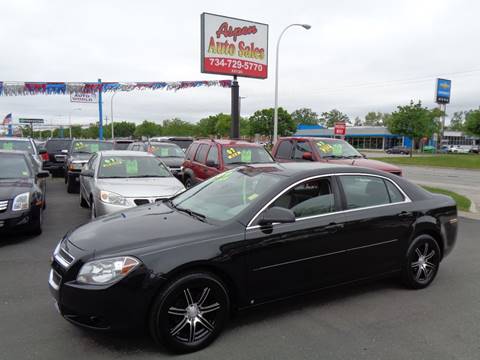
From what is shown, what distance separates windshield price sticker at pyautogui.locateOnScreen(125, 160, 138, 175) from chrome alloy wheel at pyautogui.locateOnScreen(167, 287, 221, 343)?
5221 millimetres

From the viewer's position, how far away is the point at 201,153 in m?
10.6

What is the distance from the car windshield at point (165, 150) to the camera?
14062 millimetres

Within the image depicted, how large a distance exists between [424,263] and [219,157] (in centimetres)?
586

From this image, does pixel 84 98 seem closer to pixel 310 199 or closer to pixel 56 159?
pixel 56 159

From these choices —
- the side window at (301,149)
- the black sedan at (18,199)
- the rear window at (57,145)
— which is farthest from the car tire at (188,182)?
the rear window at (57,145)

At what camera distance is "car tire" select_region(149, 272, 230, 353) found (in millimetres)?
3051

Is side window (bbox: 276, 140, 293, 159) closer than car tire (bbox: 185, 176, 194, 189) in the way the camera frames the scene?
No

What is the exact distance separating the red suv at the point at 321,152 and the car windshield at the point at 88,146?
22.7ft

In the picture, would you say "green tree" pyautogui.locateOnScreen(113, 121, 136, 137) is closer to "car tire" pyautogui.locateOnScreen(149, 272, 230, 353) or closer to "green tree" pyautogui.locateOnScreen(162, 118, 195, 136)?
"green tree" pyautogui.locateOnScreen(162, 118, 195, 136)

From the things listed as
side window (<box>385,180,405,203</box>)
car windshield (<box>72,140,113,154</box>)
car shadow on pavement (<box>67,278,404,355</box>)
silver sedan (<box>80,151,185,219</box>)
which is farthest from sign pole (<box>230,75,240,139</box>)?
car shadow on pavement (<box>67,278,404,355</box>)

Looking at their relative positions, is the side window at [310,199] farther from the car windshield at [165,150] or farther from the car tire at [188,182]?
the car windshield at [165,150]

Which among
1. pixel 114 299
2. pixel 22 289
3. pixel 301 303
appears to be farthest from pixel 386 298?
pixel 22 289

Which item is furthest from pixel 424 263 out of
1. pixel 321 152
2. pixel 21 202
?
pixel 321 152

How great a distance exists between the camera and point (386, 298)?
14.1ft
